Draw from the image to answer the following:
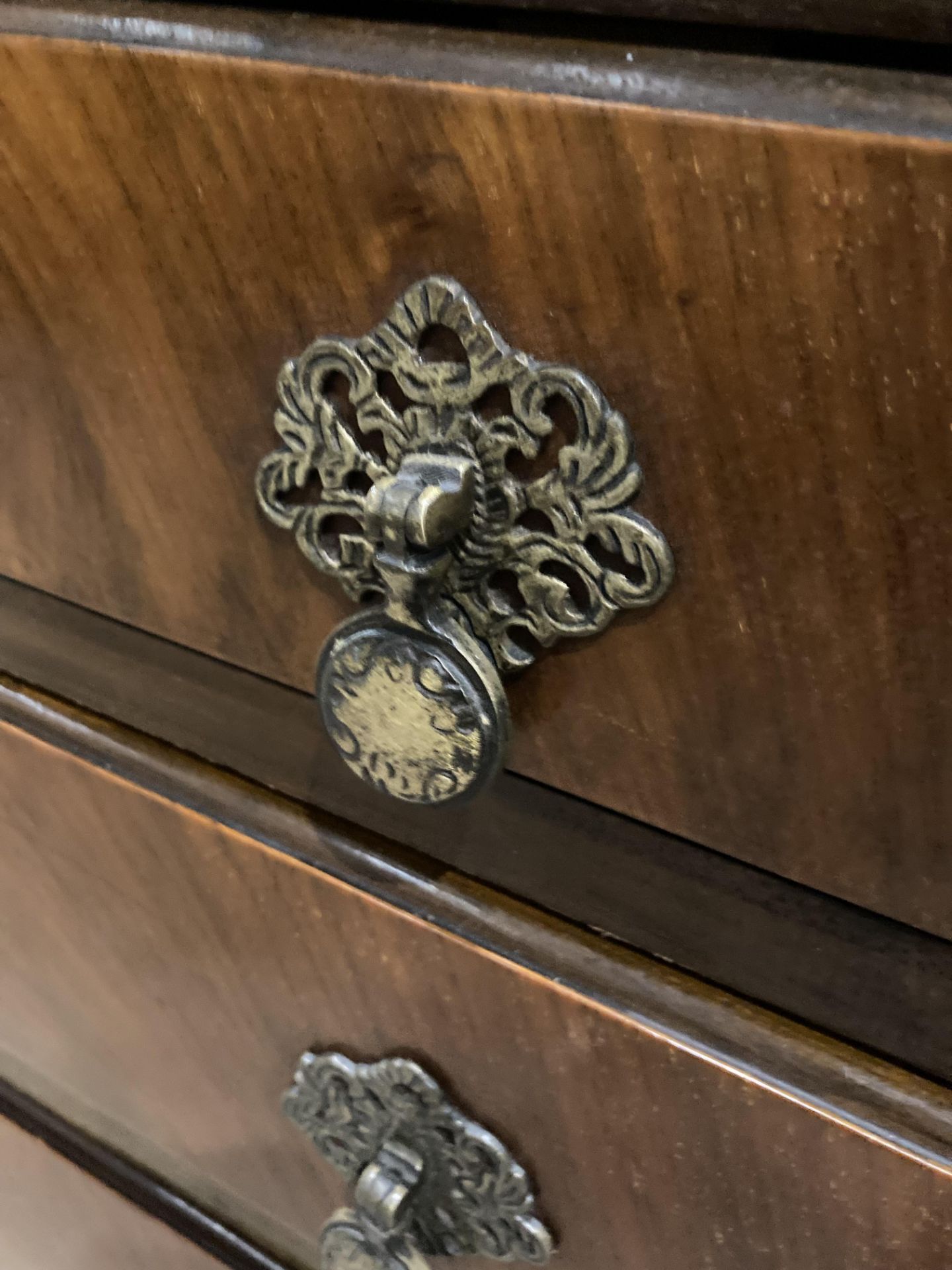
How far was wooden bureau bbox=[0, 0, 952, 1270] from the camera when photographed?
6.7 inches

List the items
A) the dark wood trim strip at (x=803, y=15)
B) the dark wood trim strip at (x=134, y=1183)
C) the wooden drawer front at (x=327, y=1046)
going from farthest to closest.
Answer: the dark wood trim strip at (x=134, y=1183) → the wooden drawer front at (x=327, y=1046) → the dark wood trim strip at (x=803, y=15)

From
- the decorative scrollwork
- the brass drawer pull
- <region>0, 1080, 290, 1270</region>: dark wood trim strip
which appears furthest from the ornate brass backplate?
<region>0, 1080, 290, 1270</region>: dark wood trim strip

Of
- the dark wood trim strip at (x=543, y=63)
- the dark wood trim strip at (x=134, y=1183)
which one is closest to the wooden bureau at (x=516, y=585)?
the dark wood trim strip at (x=543, y=63)

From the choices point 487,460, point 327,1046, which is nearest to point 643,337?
point 487,460

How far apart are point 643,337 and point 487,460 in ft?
0.14

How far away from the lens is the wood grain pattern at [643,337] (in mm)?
163

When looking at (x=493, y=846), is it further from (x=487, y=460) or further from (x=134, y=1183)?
(x=134, y=1183)

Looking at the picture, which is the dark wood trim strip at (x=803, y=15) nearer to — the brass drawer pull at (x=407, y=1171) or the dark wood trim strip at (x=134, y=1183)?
the brass drawer pull at (x=407, y=1171)

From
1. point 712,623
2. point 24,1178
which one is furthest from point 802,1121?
point 24,1178

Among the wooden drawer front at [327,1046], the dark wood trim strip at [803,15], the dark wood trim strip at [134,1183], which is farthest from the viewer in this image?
the dark wood trim strip at [134,1183]

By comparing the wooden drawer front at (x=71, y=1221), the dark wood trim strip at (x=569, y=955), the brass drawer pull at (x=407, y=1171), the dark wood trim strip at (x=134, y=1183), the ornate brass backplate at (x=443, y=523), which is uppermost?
the ornate brass backplate at (x=443, y=523)

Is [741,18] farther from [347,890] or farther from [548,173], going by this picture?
[347,890]

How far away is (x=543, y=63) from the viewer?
0.17 m

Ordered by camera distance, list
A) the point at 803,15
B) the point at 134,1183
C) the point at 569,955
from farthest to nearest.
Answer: the point at 134,1183
the point at 569,955
the point at 803,15
